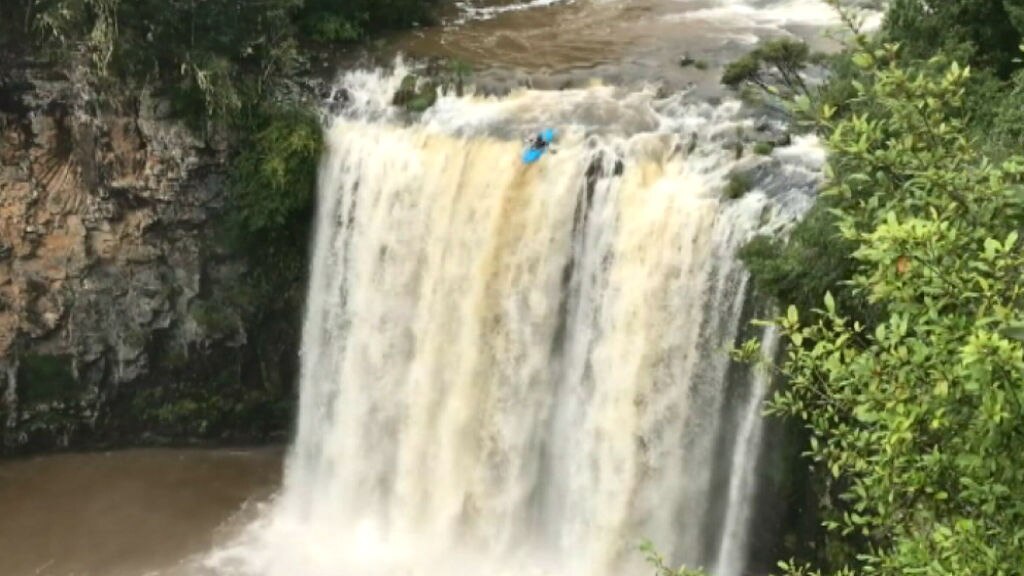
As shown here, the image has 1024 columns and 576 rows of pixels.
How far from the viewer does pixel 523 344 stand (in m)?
11.5

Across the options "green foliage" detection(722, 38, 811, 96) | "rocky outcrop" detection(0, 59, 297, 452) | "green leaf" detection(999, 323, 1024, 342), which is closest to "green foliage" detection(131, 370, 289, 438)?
"rocky outcrop" detection(0, 59, 297, 452)

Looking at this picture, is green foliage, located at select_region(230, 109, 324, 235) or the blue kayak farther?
green foliage, located at select_region(230, 109, 324, 235)

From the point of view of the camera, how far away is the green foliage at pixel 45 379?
14047 mm

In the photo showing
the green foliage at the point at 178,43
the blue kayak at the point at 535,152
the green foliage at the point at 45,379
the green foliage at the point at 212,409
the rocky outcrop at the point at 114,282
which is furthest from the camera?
the green foliage at the point at 212,409

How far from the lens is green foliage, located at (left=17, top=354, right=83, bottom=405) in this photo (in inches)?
553

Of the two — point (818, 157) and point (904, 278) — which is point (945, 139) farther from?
point (818, 157)

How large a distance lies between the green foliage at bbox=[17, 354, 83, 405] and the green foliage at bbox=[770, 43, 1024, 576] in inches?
473

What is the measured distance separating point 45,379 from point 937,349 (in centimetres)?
1306

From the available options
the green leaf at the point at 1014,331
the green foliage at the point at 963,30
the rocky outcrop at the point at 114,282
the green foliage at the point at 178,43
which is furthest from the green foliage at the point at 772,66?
the green leaf at the point at 1014,331

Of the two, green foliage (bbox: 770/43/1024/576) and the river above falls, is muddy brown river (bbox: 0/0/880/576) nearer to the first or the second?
the river above falls

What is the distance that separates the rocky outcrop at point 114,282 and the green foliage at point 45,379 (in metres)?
0.02

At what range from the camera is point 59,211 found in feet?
44.2

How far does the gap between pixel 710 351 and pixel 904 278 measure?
19.6 ft

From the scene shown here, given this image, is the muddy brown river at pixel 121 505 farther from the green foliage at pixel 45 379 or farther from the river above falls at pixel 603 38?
the river above falls at pixel 603 38
